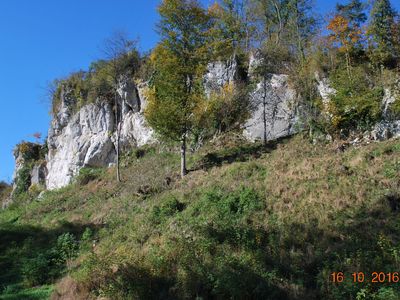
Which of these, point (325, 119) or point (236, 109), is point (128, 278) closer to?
point (325, 119)

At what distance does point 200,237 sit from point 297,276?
3.19 m

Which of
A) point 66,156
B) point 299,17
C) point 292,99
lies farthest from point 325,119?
point 66,156

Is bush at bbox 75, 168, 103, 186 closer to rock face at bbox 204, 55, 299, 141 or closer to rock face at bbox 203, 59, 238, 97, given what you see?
rock face at bbox 204, 55, 299, 141

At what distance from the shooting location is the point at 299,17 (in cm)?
3397

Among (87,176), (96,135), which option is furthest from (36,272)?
(96,135)

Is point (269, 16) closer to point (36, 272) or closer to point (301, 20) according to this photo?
point (301, 20)

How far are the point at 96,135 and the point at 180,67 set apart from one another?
1280 cm

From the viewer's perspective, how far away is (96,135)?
31.0 m

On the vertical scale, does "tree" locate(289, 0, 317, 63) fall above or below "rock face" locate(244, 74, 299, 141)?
above

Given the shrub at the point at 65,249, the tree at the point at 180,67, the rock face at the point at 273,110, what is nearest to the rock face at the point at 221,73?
the rock face at the point at 273,110

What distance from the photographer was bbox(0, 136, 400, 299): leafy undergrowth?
870cm

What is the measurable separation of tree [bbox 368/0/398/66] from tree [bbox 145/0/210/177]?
1051 cm

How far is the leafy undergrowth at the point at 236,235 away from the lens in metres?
8.70
